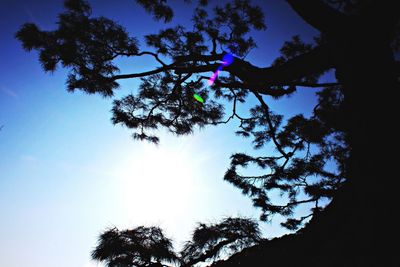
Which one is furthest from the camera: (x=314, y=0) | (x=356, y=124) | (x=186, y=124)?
(x=186, y=124)

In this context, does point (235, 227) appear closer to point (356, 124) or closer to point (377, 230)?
point (377, 230)

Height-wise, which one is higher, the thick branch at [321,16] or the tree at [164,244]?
the thick branch at [321,16]

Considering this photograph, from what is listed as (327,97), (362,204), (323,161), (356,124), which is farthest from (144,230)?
(327,97)

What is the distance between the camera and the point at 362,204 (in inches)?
51.6

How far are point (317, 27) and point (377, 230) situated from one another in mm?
1830

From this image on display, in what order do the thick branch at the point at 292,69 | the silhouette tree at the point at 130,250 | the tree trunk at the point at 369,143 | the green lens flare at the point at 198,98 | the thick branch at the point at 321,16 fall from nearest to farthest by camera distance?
1. the tree trunk at the point at 369,143
2. the silhouette tree at the point at 130,250
3. the thick branch at the point at 321,16
4. the thick branch at the point at 292,69
5. the green lens flare at the point at 198,98

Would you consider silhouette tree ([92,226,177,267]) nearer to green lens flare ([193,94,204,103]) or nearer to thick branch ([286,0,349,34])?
thick branch ([286,0,349,34])

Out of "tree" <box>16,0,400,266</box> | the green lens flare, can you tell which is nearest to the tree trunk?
"tree" <box>16,0,400,266</box>

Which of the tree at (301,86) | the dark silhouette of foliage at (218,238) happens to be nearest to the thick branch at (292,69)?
the tree at (301,86)

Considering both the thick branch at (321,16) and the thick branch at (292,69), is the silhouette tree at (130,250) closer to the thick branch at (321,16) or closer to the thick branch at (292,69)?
the thick branch at (292,69)

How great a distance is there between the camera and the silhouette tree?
1.52 m

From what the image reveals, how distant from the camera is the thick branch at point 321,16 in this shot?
205 centimetres

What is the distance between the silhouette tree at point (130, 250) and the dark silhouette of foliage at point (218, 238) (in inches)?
5.3

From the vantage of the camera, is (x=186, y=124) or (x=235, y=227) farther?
(x=186, y=124)
